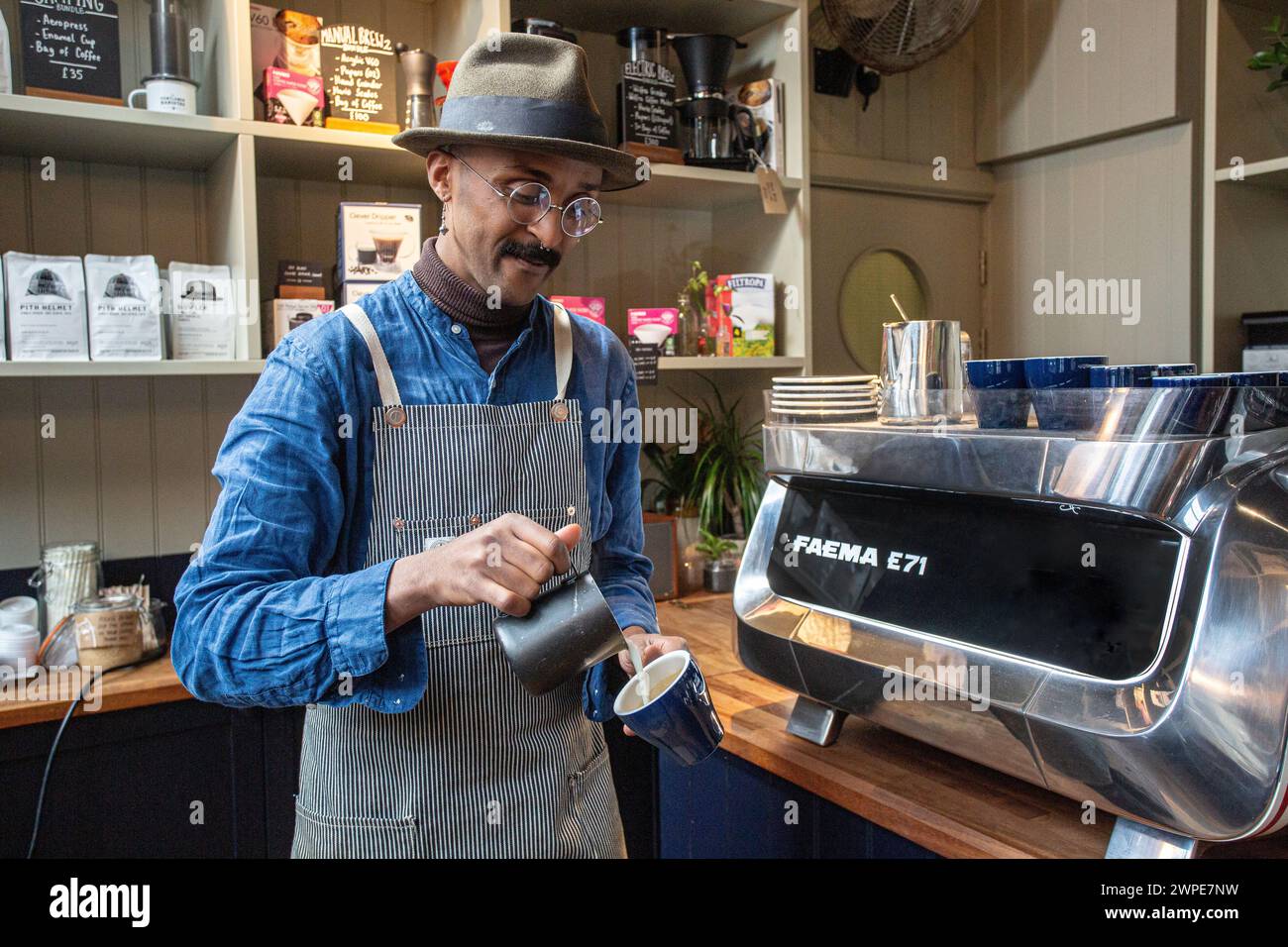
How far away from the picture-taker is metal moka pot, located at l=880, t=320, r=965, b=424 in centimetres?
126

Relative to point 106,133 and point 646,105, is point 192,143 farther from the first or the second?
point 646,105

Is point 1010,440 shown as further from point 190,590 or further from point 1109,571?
point 190,590

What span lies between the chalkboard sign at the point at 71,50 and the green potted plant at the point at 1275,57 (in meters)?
2.53

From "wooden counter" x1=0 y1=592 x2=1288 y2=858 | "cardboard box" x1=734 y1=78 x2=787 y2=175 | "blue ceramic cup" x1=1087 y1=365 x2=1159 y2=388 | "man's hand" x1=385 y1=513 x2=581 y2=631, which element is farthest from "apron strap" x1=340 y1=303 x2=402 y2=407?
"cardboard box" x1=734 y1=78 x2=787 y2=175

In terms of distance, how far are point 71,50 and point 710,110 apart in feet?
4.47

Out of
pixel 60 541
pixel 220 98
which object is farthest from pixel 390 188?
pixel 60 541

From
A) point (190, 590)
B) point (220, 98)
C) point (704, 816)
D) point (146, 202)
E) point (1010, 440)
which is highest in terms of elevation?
point (220, 98)

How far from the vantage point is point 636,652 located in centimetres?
110

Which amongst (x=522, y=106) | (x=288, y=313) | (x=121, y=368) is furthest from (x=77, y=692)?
(x=522, y=106)

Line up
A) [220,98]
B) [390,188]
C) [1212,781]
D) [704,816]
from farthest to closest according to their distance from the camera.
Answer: [390,188]
[220,98]
[704,816]
[1212,781]

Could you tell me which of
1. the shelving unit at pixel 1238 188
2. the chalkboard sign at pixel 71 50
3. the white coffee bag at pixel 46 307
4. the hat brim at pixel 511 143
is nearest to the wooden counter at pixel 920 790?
the hat brim at pixel 511 143

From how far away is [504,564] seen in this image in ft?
3.12
